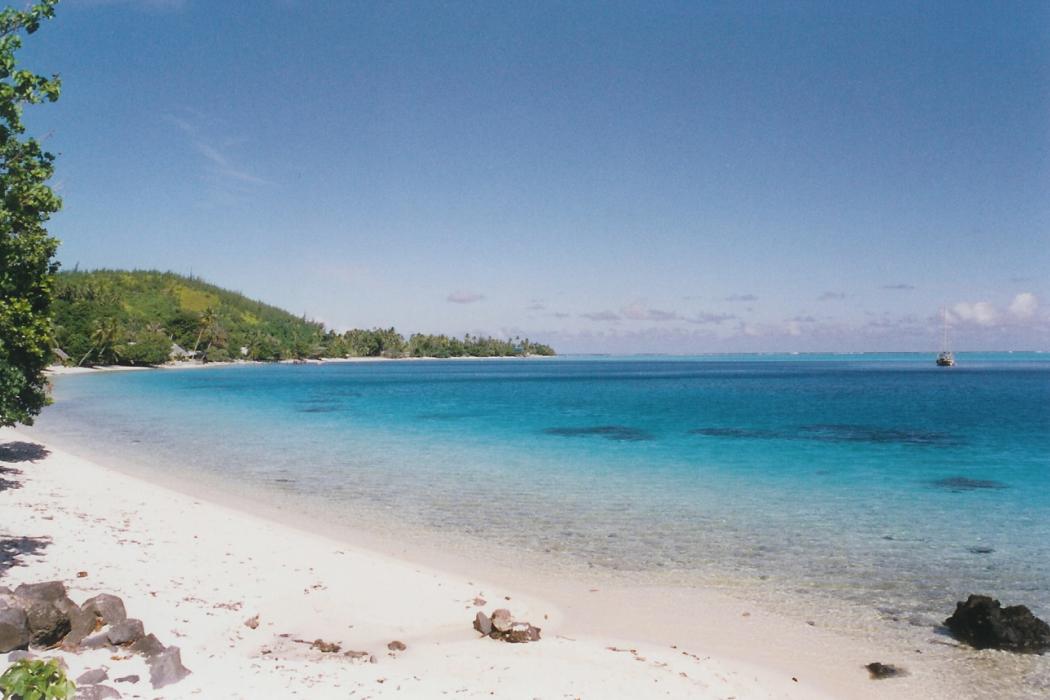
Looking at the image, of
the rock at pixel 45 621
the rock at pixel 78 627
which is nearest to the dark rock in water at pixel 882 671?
the rock at pixel 78 627

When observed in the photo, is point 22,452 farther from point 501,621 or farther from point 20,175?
point 501,621

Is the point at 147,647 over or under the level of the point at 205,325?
under

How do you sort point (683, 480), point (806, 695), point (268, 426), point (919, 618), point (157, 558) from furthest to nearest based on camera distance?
point (268, 426), point (683, 480), point (157, 558), point (919, 618), point (806, 695)

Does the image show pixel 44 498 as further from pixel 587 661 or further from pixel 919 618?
pixel 919 618

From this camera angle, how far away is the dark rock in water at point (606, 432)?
40.5 m

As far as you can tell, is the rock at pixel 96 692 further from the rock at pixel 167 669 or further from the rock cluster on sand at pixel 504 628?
the rock cluster on sand at pixel 504 628

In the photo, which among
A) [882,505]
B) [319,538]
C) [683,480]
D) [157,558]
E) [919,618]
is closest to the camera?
[919,618]

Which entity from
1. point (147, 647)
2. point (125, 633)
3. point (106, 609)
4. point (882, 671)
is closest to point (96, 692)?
point (147, 647)

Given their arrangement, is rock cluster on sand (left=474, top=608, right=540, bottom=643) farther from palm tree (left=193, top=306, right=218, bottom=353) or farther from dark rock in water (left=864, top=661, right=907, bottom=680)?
palm tree (left=193, top=306, right=218, bottom=353)

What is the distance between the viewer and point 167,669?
736 cm

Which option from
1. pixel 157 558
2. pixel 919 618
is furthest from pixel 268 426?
pixel 919 618

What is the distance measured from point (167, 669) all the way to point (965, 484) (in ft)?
93.0

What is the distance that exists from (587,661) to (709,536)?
351 inches

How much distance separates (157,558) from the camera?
12.6 meters
